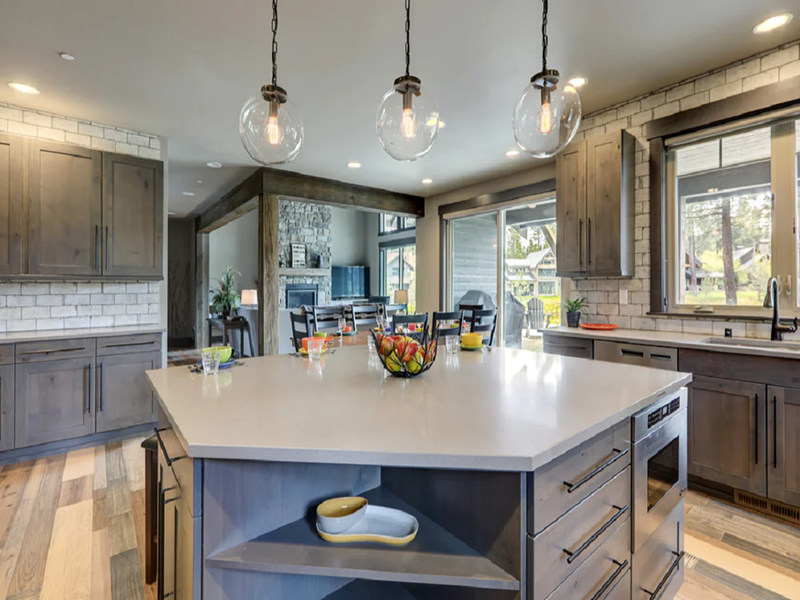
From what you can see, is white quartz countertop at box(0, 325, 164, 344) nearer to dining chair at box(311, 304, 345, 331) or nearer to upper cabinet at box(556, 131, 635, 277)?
dining chair at box(311, 304, 345, 331)

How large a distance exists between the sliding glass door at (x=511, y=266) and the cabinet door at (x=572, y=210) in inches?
33.7

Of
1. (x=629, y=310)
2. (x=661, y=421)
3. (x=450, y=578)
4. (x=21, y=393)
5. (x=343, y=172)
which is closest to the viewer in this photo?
(x=450, y=578)

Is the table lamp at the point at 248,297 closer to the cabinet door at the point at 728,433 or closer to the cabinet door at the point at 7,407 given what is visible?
the cabinet door at the point at 7,407

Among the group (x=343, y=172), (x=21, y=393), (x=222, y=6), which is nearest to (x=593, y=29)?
(x=222, y=6)

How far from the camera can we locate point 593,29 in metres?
2.33

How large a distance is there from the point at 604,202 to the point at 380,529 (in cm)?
311

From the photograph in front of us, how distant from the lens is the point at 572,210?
11.4 feet

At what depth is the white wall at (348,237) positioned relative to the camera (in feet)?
38.8

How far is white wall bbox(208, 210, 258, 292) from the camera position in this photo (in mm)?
9453

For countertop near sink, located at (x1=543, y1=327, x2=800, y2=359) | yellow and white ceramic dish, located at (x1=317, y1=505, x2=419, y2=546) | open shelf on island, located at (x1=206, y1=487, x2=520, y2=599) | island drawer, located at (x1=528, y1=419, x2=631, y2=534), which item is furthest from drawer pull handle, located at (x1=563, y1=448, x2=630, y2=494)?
countertop near sink, located at (x1=543, y1=327, x2=800, y2=359)

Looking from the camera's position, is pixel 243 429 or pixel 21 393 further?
pixel 21 393

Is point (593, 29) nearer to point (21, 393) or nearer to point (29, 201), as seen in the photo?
point (29, 201)

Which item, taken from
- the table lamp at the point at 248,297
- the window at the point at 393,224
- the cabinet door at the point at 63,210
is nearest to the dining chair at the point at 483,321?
the cabinet door at the point at 63,210

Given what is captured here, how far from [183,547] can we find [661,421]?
157 cm
